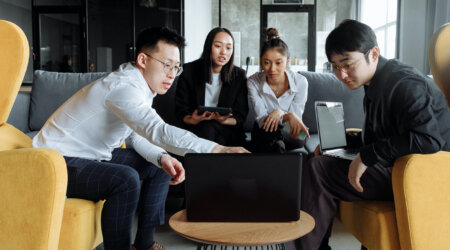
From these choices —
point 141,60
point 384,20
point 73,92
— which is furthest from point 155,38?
point 384,20

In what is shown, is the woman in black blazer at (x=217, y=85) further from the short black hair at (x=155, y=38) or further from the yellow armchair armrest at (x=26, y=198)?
the yellow armchair armrest at (x=26, y=198)

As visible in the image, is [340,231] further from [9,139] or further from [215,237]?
[9,139]

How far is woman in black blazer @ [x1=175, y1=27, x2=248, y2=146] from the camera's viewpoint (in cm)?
247

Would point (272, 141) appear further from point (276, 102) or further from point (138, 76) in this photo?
point (138, 76)

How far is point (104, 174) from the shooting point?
1.40 metres

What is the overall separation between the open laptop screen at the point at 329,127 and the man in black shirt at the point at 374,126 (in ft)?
0.56

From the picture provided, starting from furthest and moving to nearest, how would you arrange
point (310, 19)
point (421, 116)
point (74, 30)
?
point (310, 19) < point (74, 30) < point (421, 116)

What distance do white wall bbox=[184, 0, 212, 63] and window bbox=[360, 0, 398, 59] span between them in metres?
3.21

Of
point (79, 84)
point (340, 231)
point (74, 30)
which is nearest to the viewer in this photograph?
point (340, 231)

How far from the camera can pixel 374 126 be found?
4.69 feet

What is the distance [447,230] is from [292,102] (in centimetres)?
134

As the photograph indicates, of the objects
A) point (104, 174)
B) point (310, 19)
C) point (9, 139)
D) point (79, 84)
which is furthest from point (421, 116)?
point (310, 19)

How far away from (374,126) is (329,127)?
0.28 m

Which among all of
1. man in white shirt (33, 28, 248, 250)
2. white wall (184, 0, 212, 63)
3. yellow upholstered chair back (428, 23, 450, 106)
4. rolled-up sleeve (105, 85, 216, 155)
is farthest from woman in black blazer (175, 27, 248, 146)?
white wall (184, 0, 212, 63)
